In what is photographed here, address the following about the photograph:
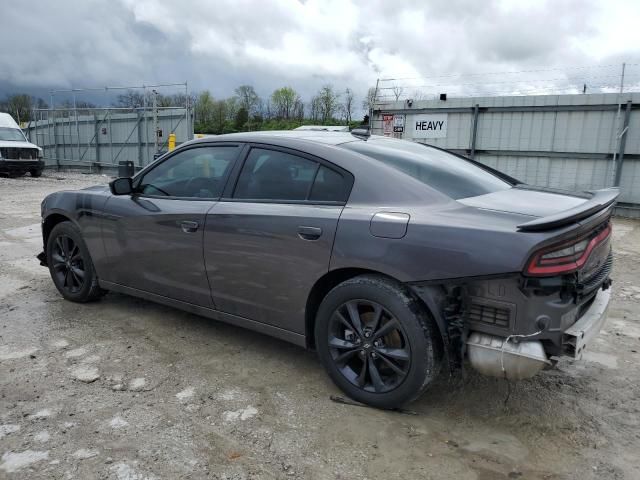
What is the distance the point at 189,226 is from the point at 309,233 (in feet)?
3.40

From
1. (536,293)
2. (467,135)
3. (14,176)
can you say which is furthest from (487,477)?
(14,176)

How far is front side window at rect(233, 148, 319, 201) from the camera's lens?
325 cm

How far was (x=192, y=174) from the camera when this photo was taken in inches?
152

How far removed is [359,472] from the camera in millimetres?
2422

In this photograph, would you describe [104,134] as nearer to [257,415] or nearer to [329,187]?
[329,187]

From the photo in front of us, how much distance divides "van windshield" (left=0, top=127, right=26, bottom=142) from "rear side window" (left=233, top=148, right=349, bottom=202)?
63.2ft

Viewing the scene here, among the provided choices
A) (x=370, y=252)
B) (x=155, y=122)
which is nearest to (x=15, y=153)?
(x=155, y=122)

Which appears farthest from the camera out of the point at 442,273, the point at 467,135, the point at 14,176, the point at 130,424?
the point at 14,176

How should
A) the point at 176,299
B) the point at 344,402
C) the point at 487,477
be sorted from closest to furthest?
the point at 487,477
the point at 344,402
the point at 176,299

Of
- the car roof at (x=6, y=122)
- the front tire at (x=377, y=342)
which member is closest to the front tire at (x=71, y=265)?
the front tire at (x=377, y=342)

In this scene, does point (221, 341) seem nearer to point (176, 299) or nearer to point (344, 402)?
point (176, 299)

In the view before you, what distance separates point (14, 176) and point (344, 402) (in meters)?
20.6

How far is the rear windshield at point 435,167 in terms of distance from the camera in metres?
3.04

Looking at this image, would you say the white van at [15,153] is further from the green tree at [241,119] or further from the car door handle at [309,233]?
the green tree at [241,119]
